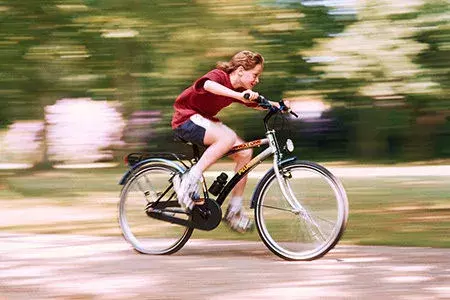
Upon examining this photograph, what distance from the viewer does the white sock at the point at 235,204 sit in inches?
266

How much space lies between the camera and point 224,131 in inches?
260

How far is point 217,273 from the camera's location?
5.96m

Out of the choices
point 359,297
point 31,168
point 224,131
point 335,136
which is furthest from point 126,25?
point 335,136

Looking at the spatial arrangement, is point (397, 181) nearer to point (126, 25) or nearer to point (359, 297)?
point (126, 25)

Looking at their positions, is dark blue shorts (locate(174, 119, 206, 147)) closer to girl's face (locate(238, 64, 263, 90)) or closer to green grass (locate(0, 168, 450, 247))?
girl's face (locate(238, 64, 263, 90))

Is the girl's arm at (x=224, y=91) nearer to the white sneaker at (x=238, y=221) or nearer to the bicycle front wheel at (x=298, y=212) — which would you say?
the bicycle front wheel at (x=298, y=212)

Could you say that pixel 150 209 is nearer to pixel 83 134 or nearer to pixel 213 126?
pixel 213 126

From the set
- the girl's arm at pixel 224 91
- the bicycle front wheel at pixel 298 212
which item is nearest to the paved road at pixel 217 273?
the bicycle front wheel at pixel 298 212

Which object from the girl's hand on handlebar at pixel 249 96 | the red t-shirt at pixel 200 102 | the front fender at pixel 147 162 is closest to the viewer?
the girl's hand on handlebar at pixel 249 96

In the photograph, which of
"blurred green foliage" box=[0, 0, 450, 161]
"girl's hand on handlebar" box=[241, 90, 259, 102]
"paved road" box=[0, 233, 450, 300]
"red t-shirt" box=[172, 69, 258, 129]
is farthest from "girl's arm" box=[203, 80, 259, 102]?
"blurred green foliage" box=[0, 0, 450, 161]

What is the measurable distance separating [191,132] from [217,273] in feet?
4.03

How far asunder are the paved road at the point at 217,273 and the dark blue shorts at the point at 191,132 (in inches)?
35.6

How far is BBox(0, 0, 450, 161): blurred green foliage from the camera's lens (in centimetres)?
1155

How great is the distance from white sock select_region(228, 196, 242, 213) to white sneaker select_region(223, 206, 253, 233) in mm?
17
